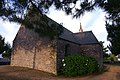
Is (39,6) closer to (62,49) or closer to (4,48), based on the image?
(62,49)

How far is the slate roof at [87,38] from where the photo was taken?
106 feet

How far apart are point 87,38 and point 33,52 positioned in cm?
1175

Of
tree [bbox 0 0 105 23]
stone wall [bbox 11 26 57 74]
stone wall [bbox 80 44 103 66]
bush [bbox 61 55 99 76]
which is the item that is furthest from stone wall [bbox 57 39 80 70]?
tree [bbox 0 0 105 23]

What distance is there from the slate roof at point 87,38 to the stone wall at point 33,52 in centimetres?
961

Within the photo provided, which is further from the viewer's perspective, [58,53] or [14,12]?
[58,53]

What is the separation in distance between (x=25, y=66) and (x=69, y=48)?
6.56 m

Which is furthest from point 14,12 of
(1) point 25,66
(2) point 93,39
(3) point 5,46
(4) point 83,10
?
(3) point 5,46

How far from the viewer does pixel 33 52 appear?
25219mm

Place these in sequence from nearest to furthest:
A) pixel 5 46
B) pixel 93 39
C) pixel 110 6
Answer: pixel 110 6, pixel 93 39, pixel 5 46

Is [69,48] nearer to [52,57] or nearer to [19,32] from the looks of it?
[52,57]

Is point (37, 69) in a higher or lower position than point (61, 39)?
lower

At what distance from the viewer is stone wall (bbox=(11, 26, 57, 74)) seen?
24031 mm

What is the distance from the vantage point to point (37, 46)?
82.7 feet

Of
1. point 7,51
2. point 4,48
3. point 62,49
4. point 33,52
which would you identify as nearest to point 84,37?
point 62,49
